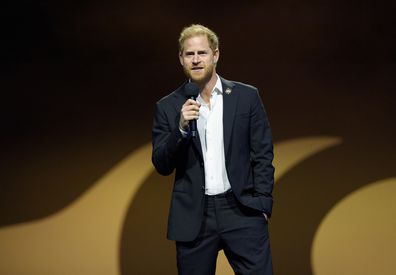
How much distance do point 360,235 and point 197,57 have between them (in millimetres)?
1767

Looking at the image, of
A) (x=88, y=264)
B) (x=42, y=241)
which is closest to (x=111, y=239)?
(x=88, y=264)

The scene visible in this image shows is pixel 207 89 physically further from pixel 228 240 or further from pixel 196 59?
pixel 228 240

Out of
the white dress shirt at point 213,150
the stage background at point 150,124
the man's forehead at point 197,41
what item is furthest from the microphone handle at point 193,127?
the stage background at point 150,124

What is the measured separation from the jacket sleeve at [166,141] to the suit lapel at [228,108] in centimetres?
19

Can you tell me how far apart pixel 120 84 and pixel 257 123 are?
1365 mm

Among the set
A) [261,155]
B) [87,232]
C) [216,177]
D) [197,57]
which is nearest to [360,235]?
[261,155]

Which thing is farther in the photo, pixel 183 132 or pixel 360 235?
pixel 360 235

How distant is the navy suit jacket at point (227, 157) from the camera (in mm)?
2371

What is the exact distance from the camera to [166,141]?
2346mm

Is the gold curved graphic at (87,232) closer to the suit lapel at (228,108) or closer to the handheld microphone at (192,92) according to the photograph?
the suit lapel at (228,108)

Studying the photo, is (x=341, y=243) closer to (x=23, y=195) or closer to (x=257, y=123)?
(x=257, y=123)

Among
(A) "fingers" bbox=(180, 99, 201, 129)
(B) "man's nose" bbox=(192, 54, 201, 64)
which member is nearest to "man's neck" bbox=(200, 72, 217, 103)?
(B) "man's nose" bbox=(192, 54, 201, 64)

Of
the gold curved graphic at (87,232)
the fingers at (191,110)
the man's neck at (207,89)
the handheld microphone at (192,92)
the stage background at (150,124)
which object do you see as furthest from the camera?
the gold curved graphic at (87,232)

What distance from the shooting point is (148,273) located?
143 inches
